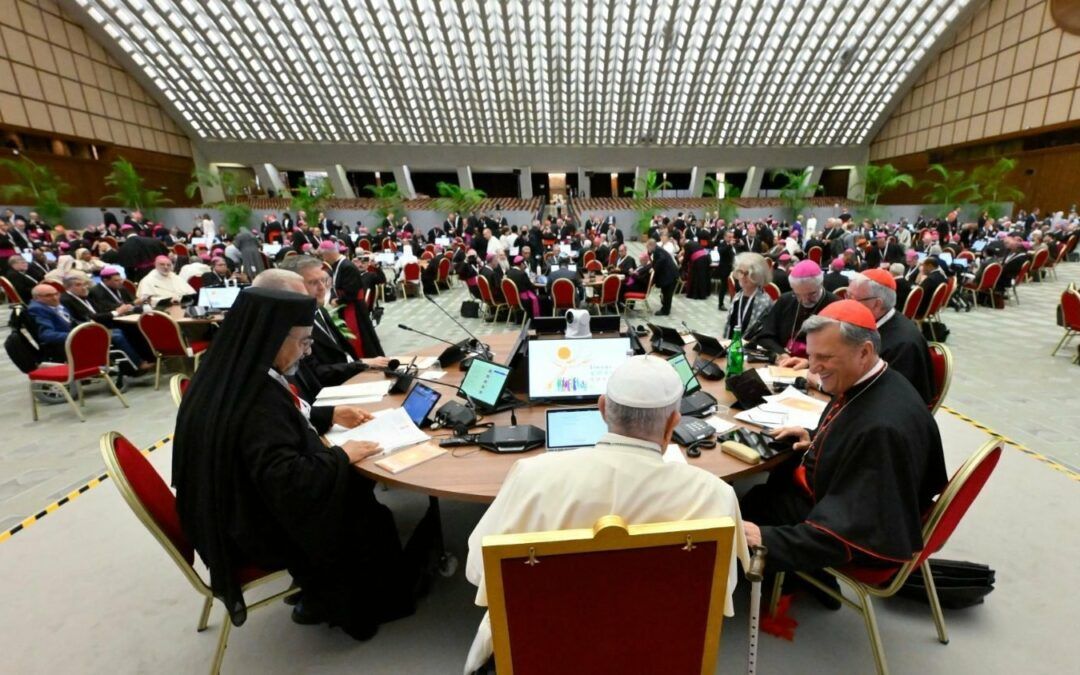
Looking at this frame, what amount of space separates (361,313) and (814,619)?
14.5 ft

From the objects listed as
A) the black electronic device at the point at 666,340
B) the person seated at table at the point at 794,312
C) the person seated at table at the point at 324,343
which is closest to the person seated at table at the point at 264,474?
the person seated at table at the point at 324,343

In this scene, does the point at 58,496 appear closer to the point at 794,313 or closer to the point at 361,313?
the point at 361,313

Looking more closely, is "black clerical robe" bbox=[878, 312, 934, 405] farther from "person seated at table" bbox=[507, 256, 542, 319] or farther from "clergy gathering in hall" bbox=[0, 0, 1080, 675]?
"person seated at table" bbox=[507, 256, 542, 319]

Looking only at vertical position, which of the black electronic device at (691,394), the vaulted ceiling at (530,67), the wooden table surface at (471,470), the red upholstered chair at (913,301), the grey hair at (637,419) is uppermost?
the vaulted ceiling at (530,67)

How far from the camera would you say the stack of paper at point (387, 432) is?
2.20 metres

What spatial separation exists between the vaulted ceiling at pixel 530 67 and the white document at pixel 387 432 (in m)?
25.9

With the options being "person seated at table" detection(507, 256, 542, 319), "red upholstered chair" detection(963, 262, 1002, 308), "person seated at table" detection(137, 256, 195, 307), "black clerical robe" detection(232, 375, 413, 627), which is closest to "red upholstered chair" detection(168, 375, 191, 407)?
"black clerical robe" detection(232, 375, 413, 627)

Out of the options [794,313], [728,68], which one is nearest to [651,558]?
[794,313]

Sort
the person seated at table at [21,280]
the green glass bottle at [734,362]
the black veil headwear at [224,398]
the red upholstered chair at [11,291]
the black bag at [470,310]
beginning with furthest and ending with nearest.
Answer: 1. the black bag at [470,310]
2. the person seated at table at [21,280]
3. the red upholstered chair at [11,291]
4. the green glass bottle at [734,362]
5. the black veil headwear at [224,398]

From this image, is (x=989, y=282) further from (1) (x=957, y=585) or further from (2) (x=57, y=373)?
(2) (x=57, y=373)

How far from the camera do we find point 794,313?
12.6ft

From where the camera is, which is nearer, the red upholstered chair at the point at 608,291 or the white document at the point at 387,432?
the white document at the point at 387,432

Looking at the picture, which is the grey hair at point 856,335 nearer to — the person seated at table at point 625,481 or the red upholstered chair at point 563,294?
the person seated at table at point 625,481

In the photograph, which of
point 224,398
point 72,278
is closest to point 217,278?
point 72,278
